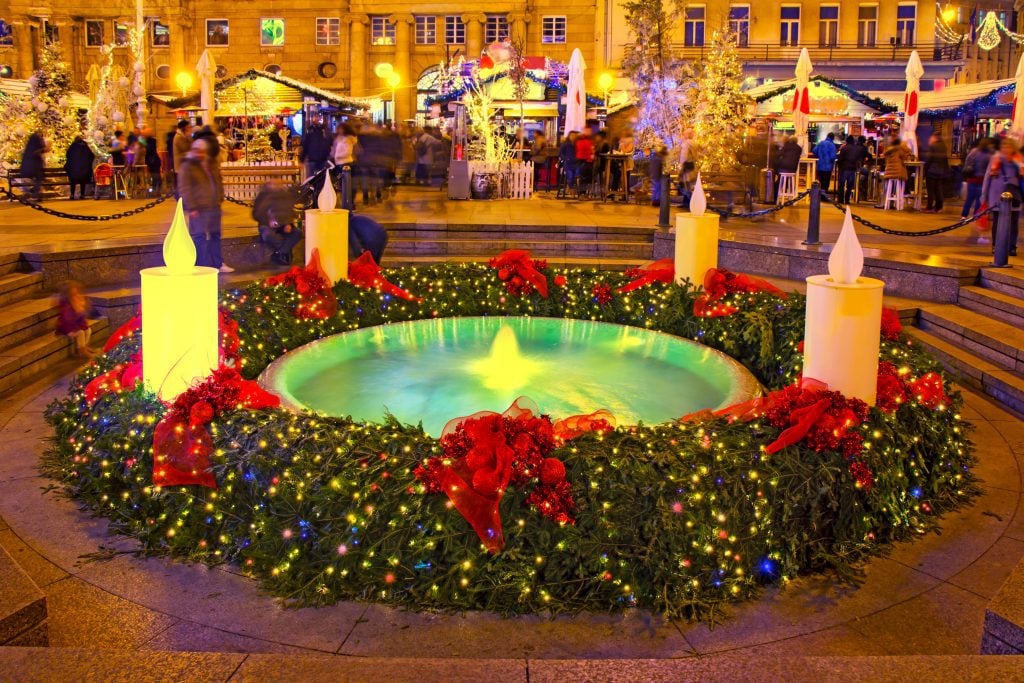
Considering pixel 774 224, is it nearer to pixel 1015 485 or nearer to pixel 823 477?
pixel 1015 485

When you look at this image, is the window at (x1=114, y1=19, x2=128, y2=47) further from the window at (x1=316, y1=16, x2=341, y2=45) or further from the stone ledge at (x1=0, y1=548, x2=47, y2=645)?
the stone ledge at (x1=0, y1=548, x2=47, y2=645)

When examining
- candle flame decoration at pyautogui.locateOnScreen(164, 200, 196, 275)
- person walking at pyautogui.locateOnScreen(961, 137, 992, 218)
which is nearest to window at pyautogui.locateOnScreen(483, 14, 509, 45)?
person walking at pyautogui.locateOnScreen(961, 137, 992, 218)

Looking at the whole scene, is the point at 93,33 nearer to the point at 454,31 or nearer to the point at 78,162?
the point at 454,31

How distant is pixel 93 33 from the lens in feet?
161

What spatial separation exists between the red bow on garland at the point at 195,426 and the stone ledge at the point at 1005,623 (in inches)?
124

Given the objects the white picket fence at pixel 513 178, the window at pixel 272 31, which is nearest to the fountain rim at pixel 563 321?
the white picket fence at pixel 513 178

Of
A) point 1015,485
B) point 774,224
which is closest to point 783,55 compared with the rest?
point 774,224

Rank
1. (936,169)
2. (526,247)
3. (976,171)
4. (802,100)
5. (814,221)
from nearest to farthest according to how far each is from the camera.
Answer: (814,221)
(526,247)
(976,171)
(936,169)
(802,100)

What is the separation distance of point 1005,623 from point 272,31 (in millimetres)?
48899

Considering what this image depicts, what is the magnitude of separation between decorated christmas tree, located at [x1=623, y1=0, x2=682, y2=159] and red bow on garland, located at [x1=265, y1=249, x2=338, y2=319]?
15.4m

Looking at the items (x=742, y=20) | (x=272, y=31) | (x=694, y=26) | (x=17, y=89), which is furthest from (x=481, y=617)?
(x=272, y=31)

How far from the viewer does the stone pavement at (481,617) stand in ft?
12.0

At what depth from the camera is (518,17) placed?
149 feet

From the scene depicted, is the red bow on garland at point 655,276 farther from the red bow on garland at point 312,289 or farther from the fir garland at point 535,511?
the fir garland at point 535,511
